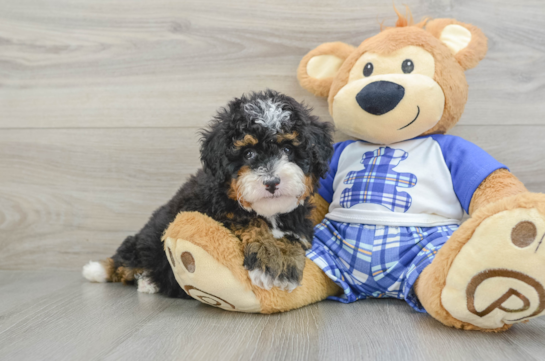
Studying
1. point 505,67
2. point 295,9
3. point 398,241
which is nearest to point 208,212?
point 398,241

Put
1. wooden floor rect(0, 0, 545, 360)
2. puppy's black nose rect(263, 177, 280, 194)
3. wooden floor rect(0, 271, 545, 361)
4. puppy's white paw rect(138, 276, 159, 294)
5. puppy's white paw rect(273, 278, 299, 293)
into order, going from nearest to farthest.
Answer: wooden floor rect(0, 271, 545, 361) → puppy's black nose rect(263, 177, 280, 194) → puppy's white paw rect(273, 278, 299, 293) → puppy's white paw rect(138, 276, 159, 294) → wooden floor rect(0, 0, 545, 360)

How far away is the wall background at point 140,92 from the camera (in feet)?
6.27

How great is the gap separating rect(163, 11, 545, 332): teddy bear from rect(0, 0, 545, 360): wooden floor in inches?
11.2

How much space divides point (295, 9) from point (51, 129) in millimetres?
1326

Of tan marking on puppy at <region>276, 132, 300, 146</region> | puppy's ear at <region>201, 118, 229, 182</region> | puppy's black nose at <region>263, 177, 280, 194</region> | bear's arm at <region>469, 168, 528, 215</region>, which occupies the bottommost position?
bear's arm at <region>469, 168, 528, 215</region>

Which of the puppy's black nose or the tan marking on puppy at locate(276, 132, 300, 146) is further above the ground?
the tan marking on puppy at locate(276, 132, 300, 146)

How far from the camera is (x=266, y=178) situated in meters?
1.23

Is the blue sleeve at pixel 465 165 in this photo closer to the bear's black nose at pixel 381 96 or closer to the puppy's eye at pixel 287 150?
the bear's black nose at pixel 381 96

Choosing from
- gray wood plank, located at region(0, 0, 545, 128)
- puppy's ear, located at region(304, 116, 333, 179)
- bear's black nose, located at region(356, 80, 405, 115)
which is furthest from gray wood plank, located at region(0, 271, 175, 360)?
bear's black nose, located at region(356, 80, 405, 115)

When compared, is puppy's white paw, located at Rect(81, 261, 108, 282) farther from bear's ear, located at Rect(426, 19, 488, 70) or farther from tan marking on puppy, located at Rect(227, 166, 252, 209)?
bear's ear, located at Rect(426, 19, 488, 70)

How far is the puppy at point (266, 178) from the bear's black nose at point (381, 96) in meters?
0.19

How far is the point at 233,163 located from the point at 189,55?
967 mm

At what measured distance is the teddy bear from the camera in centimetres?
A: 116

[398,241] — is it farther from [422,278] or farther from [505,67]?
[505,67]
